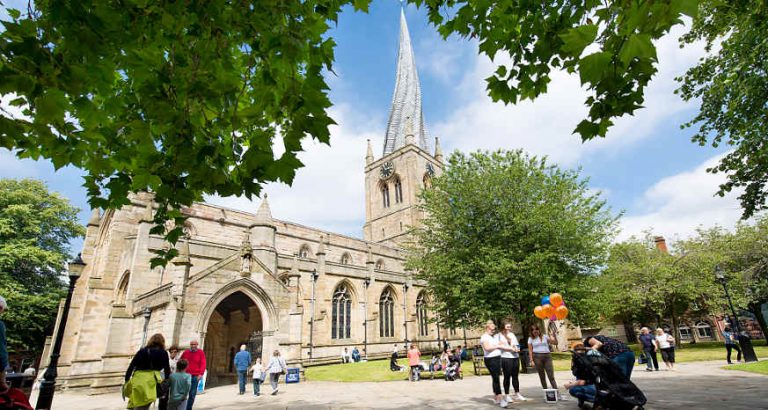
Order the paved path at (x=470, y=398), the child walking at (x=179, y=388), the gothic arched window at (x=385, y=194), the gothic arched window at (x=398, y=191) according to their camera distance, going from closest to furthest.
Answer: the paved path at (x=470, y=398) → the child walking at (x=179, y=388) → the gothic arched window at (x=398, y=191) → the gothic arched window at (x=385, y=194)

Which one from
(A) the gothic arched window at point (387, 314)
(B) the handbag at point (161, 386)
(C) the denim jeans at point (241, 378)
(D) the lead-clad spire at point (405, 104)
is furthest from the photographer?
(D) the lead-clad spire at point (405, 104)

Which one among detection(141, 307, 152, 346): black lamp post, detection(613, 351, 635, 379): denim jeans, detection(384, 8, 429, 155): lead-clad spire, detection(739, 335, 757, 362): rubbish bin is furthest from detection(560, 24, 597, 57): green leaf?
detection(384, 8, 429, 155): lead-clad spire

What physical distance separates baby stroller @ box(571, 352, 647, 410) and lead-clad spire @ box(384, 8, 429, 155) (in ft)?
164

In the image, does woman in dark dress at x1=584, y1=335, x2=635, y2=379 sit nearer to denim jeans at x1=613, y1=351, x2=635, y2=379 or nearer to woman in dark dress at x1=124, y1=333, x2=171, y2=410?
denim jeans at x1=613, y1=351, x2=635, y2=379

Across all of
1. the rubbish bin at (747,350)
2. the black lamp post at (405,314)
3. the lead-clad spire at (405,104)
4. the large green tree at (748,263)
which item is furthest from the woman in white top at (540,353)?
the lead-clad spire at (405,104)

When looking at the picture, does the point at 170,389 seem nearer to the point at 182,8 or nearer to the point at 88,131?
the point at 88,131

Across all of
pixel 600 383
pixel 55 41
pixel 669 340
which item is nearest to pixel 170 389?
pixel 55 41

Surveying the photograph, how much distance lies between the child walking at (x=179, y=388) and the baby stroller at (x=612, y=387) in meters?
7.09

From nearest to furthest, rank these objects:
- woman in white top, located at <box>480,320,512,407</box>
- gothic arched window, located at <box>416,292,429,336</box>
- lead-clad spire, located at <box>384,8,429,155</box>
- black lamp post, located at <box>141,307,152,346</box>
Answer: woman in white top, located at <box>480,320,512,407</box>
black lamp post, located at <box>141,307,152,346</box>
gothic arched window, located at <box>416,292,429,336</box>
lead-clad spire, located at <box>384,8,429,155</box>

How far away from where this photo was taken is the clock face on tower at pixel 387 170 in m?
53.1

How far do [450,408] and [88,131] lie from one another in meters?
7.13

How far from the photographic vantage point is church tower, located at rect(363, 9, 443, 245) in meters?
49.2

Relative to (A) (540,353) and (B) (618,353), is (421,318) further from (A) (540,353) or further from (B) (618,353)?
(B) (618,353)

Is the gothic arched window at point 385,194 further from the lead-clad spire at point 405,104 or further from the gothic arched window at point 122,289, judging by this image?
the gothic arched window at point 122,289
